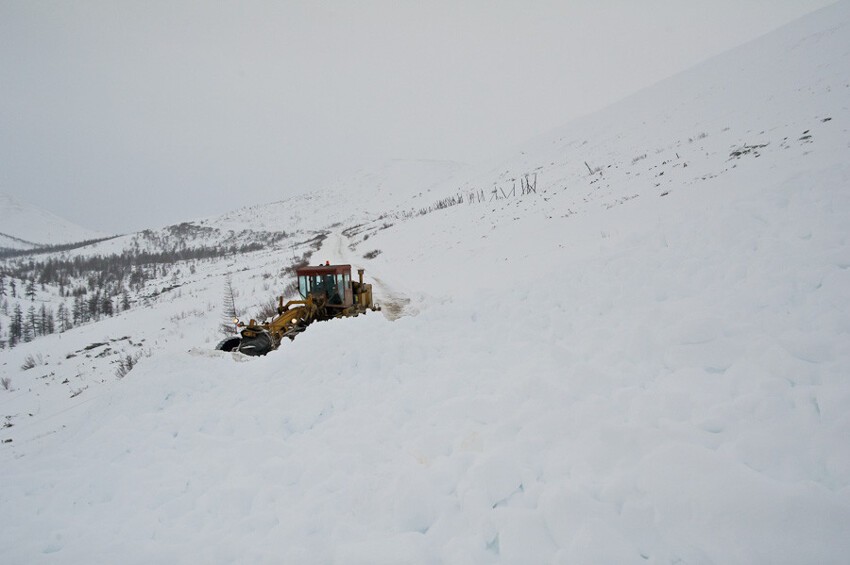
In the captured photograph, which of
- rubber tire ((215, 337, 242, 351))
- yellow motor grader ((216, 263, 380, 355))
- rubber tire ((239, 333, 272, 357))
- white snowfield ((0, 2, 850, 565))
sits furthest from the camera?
yellow motor grader ((216, 263, 380, 355))

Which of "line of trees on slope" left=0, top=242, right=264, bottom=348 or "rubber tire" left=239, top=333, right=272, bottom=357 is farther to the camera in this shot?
"line of trees on slope" left=0, top=242, right=264, bottom=348

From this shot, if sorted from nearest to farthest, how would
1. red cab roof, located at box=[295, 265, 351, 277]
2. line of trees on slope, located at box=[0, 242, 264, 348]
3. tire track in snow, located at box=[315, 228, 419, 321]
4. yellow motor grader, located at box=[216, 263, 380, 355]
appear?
1. yellow motor grader, located at box=[216, 263, 380, 355]
2. red cab roof, located at box=[295, 265, 351, 277]
3. tire track in snow, located at box=[315, 228, 419, 321]
4. line of trees on slope, located at box=[0, 242, 264, 348]

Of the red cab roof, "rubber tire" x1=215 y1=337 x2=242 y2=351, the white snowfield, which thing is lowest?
the white snowfield

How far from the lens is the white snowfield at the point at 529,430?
2.53 m

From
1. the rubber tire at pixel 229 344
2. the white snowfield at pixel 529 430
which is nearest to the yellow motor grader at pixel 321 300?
the rubber tire at pixel 229 344

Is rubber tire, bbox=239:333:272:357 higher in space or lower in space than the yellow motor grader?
lower

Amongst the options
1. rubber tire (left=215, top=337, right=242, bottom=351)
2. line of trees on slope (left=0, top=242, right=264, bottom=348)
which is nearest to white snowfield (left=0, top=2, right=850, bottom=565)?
rubber tire (left=215, top=337, right=242, bottom=351)

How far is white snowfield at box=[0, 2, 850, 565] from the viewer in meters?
2.53

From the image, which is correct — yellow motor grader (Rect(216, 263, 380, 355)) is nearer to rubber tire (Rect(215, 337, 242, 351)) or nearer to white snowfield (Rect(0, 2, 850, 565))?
rubber tire (Rect(215, 337, 242, 351))

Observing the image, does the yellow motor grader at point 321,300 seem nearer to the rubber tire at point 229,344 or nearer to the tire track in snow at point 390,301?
the rubber tire at point 229,344

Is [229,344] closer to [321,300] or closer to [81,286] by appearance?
[321,300]

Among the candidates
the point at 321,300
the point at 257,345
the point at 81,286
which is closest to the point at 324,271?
the point at 321,300

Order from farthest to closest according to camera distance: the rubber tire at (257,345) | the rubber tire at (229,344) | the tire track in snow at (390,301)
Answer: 1. the tire track in snow at (390,301)
2. the rubber tire at (229,344)
3. the rubber tire at (257,345)

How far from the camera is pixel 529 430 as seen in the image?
346 cm
